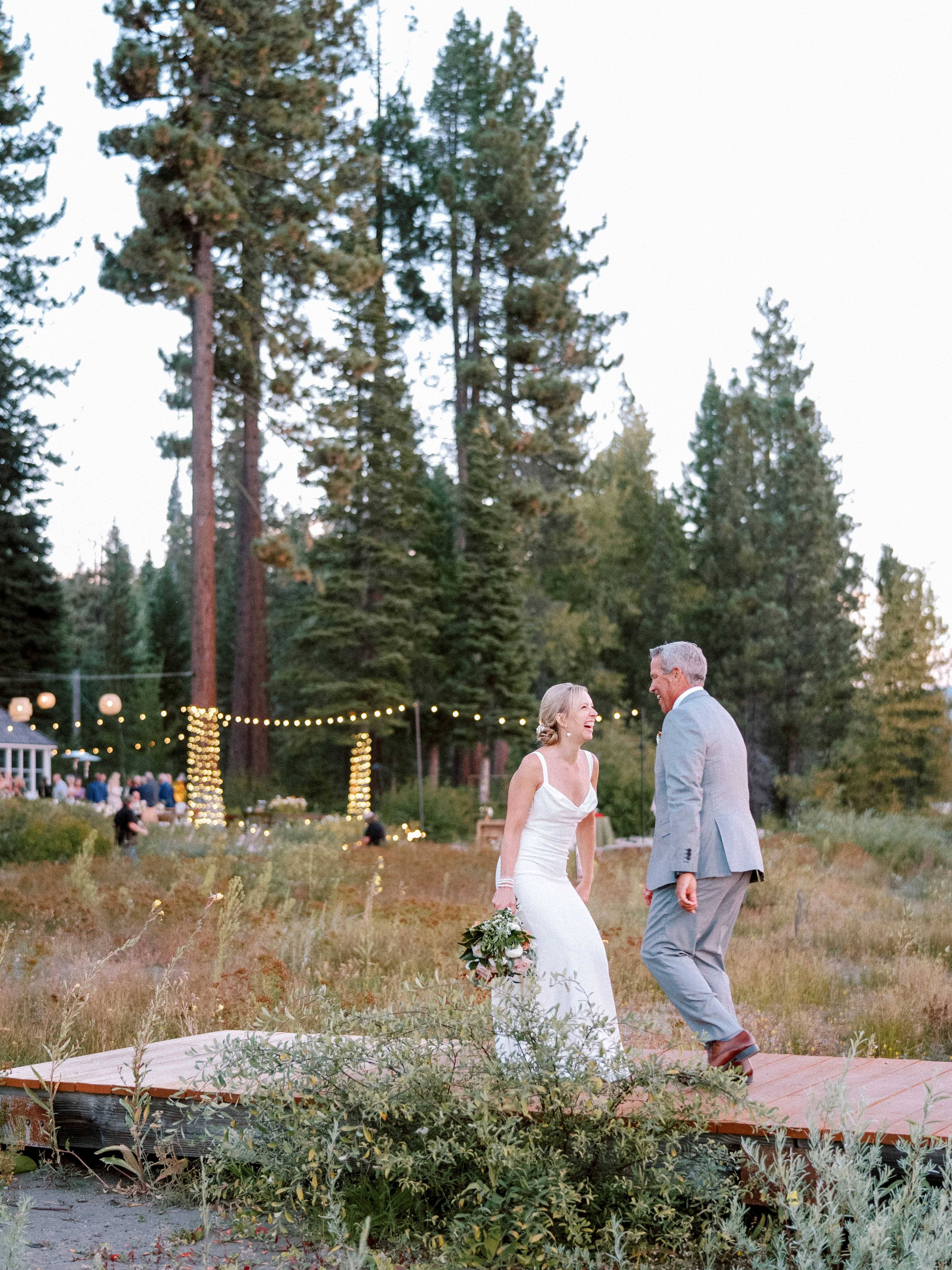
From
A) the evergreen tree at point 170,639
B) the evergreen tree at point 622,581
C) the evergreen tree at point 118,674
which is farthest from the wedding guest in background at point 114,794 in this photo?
the evergreen tree at point 622,581

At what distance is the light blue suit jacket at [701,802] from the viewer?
5.00m

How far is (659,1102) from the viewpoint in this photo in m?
4.22

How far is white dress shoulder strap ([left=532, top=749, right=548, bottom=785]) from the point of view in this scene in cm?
567

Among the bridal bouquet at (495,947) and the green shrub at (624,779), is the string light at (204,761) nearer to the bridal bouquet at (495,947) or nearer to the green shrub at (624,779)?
the green shrub at (624,779)

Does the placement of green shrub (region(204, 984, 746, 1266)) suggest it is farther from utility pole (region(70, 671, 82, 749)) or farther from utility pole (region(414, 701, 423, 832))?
utility pole (region(70, 671, 82, 749))

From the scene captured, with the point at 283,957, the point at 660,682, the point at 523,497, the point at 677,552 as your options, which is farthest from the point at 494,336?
the point at 660,682

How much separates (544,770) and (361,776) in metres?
25.9

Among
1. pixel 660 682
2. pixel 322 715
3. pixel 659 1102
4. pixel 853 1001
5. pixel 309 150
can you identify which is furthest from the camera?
pixel 322 715

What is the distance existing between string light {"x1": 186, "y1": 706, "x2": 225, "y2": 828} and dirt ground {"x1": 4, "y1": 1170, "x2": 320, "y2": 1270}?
20411 millimetres

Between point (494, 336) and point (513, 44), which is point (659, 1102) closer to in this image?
point (494, 336)

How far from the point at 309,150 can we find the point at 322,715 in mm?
13095

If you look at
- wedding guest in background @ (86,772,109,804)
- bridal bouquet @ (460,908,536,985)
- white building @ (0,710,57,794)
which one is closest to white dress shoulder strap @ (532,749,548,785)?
bridal bouquet @ (460,908,536,985)

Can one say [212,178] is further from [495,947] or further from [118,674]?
[495,947]

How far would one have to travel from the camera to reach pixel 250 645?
3419 centimetres
